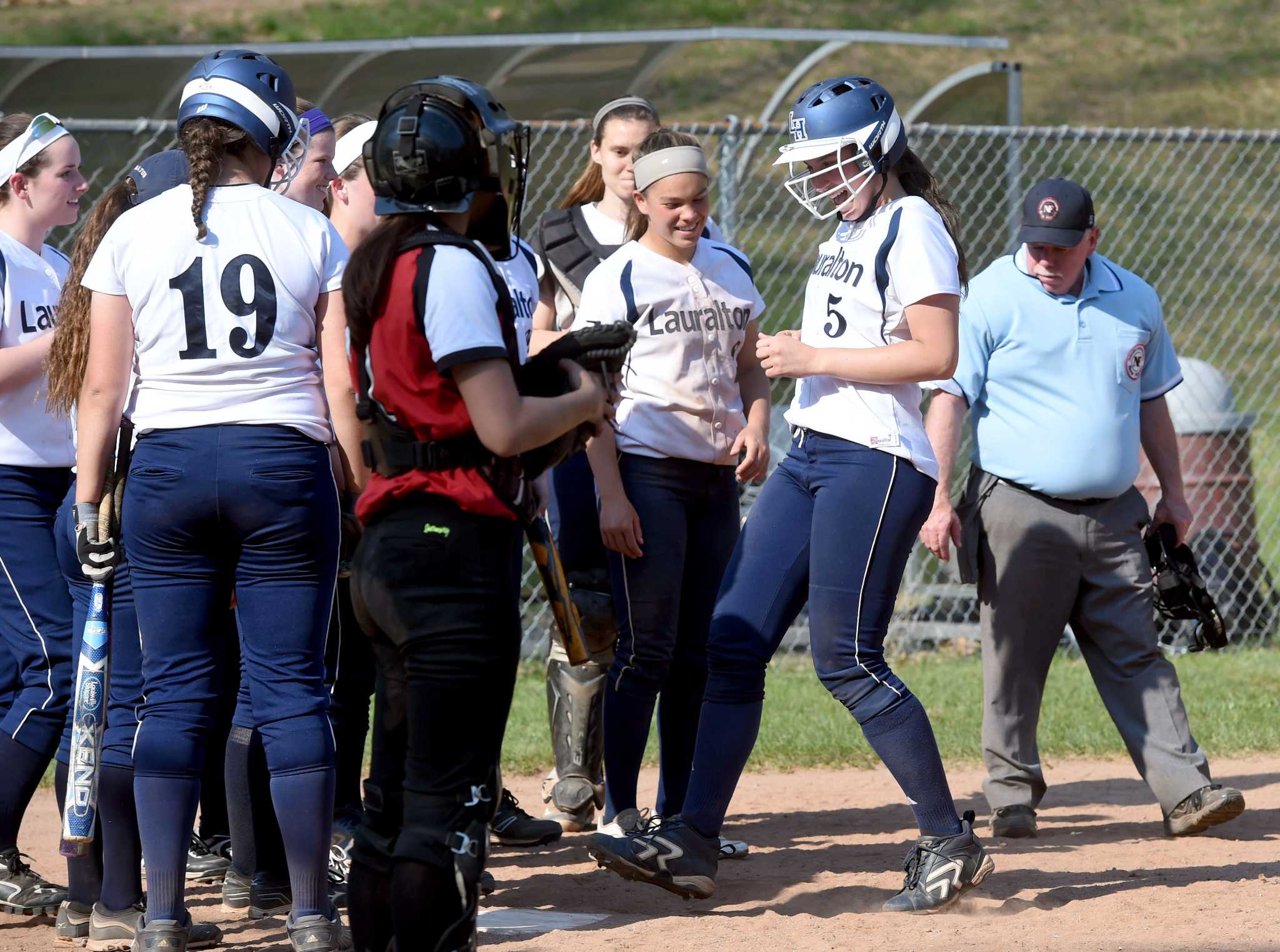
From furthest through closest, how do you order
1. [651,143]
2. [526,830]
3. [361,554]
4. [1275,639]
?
[1275,639] < [526,830] < [651,143] < [361,554]

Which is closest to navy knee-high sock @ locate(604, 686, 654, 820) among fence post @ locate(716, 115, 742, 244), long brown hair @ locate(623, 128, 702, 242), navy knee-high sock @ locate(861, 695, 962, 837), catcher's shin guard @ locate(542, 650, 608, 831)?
catcher's shin guard @ locate(542, 650, 608, 831)

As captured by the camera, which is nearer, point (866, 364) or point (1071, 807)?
point (866, 364)

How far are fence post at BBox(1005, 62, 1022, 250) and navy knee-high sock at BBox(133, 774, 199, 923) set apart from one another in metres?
5.35

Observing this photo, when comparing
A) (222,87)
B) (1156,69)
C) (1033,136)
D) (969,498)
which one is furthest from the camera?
(1156,69)

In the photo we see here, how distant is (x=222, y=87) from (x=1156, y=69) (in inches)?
882

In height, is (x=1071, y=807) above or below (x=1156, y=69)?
below

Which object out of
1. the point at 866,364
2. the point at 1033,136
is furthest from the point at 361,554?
the point at 1033,136

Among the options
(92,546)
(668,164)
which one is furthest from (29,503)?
(668,164)

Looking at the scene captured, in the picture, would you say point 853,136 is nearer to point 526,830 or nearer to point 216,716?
point 216,716

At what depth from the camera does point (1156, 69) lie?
23750mm

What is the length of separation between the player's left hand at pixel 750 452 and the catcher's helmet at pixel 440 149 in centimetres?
169

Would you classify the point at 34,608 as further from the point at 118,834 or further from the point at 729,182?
the point at 729,182

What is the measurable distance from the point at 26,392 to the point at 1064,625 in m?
3.43

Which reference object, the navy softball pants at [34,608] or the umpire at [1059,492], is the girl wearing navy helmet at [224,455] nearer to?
the navy softball pants at [34,608]
